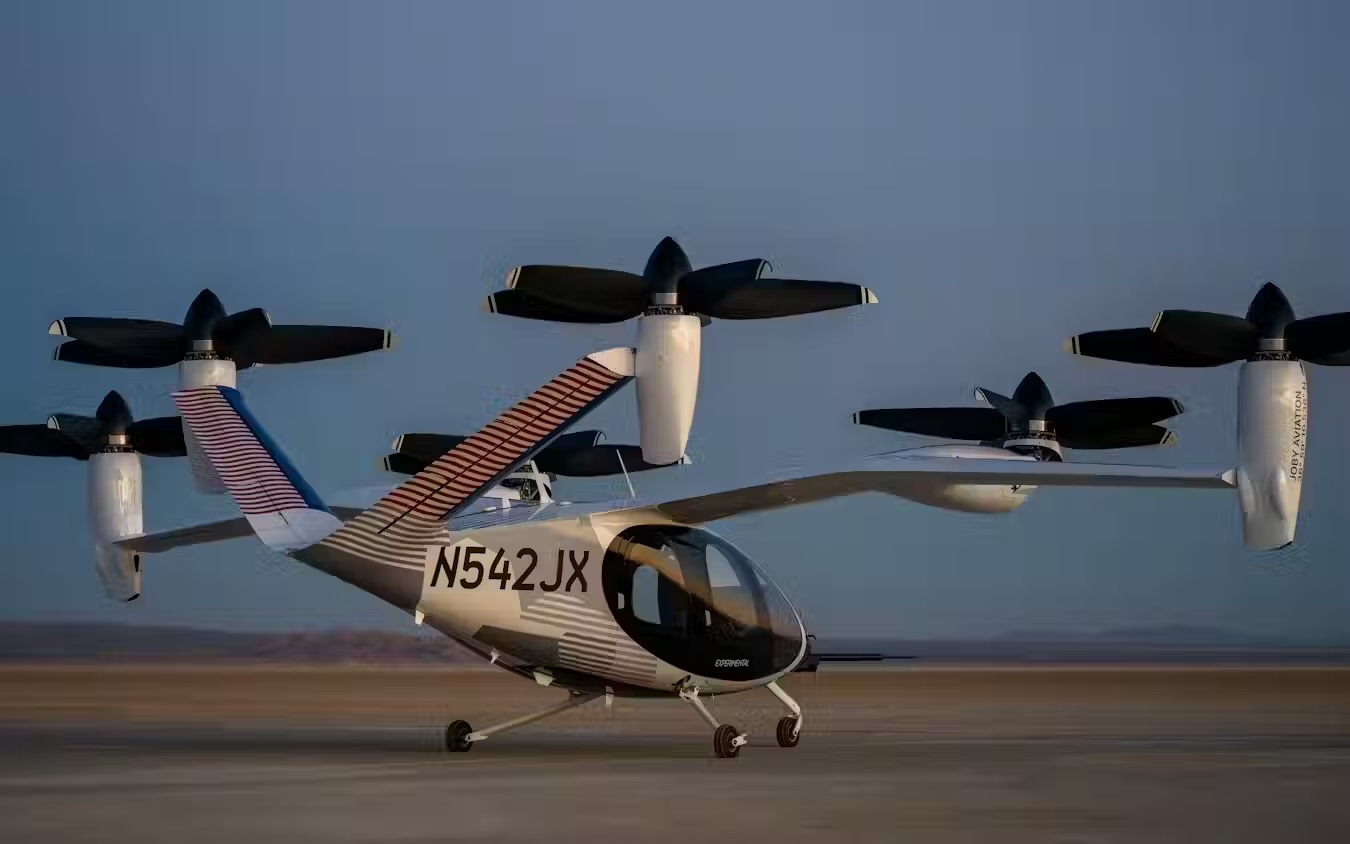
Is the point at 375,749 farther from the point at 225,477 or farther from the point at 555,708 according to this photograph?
the point at 225,477

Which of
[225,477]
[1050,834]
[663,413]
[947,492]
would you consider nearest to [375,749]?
[225,477]

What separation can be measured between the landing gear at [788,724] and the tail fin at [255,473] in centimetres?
583

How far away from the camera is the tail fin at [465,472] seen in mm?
17688

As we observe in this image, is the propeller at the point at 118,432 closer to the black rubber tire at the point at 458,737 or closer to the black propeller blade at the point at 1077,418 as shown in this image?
the black rubber tire at the point at 458,737

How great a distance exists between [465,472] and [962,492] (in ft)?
24.6

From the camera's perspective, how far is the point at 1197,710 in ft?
141

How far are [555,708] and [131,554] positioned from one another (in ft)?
30.6

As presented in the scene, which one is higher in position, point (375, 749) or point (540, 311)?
point (540, 311)

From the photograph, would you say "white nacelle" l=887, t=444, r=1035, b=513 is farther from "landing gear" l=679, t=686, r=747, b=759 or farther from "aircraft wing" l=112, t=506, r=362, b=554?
"aircraft wing" l=112, t=506, r=362, b=554

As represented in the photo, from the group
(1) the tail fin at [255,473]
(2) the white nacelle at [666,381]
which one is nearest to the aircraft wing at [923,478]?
(2) the white nacelle at [666,381]

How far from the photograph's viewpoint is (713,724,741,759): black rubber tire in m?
19.8

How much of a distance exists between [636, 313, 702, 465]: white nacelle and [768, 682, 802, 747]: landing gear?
3.35 metres

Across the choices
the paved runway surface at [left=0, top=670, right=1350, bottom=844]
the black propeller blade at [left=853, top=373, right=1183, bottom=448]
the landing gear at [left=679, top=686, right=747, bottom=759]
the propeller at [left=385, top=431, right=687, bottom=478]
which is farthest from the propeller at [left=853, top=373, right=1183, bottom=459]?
the landing gear at [left=679, top=686, right=747, bottom=759]

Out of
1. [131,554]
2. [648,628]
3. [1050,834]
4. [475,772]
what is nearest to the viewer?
[1050,834]
